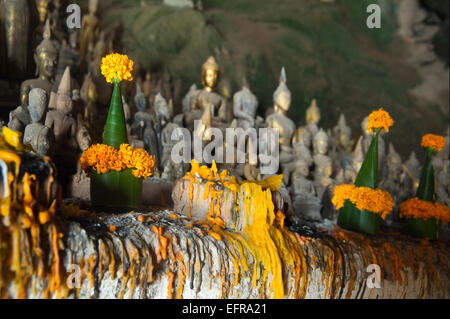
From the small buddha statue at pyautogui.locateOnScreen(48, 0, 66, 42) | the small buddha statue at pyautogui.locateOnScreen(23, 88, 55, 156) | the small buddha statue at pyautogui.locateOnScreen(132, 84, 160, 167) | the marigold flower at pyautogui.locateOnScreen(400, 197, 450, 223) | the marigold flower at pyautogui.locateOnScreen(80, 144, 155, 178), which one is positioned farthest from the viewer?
the small buddha statue at pyautogui.locateOnScreen(48, 0, 66, 42)

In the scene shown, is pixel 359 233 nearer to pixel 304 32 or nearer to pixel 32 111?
pixel 32 111

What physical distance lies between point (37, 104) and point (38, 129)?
0.34 metres

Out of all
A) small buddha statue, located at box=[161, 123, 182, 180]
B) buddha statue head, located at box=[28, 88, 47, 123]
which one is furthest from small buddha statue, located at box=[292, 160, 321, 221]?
buddha statue head, located at box=[28, 88, 47, 123]

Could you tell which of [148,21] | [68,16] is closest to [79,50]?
[68,16]

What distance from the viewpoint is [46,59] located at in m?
5.20

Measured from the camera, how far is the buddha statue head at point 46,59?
5.20m

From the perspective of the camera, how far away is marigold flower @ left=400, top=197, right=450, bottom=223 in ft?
16.6

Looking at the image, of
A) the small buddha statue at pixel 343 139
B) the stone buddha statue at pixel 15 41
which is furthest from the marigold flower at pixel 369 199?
the stone buddha statue at pixel 15 41

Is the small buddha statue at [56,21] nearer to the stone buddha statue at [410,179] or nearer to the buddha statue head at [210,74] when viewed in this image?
the buddha statue head at [210,74]

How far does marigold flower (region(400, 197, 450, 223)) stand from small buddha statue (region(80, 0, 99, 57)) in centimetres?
497

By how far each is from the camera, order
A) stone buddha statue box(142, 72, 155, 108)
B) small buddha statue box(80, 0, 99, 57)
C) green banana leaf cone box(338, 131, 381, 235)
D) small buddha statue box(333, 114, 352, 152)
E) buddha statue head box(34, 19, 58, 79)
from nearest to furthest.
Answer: green banana leaf cone box(338, 131, 381, 235) → buddha statue head box(34, 19, 58, 79) → small buddha statue box(80, 0, 99, 57) → stone buddha statue box(142, 72, 155, 108) → small buddha statue box(333, 114, 352, 152)

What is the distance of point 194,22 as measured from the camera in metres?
8.59

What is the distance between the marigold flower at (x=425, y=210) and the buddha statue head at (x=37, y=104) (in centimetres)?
425

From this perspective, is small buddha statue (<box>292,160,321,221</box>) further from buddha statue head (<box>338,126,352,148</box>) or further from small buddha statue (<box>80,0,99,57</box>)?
small buddha statue (<box>80,0,99,57</box>)
